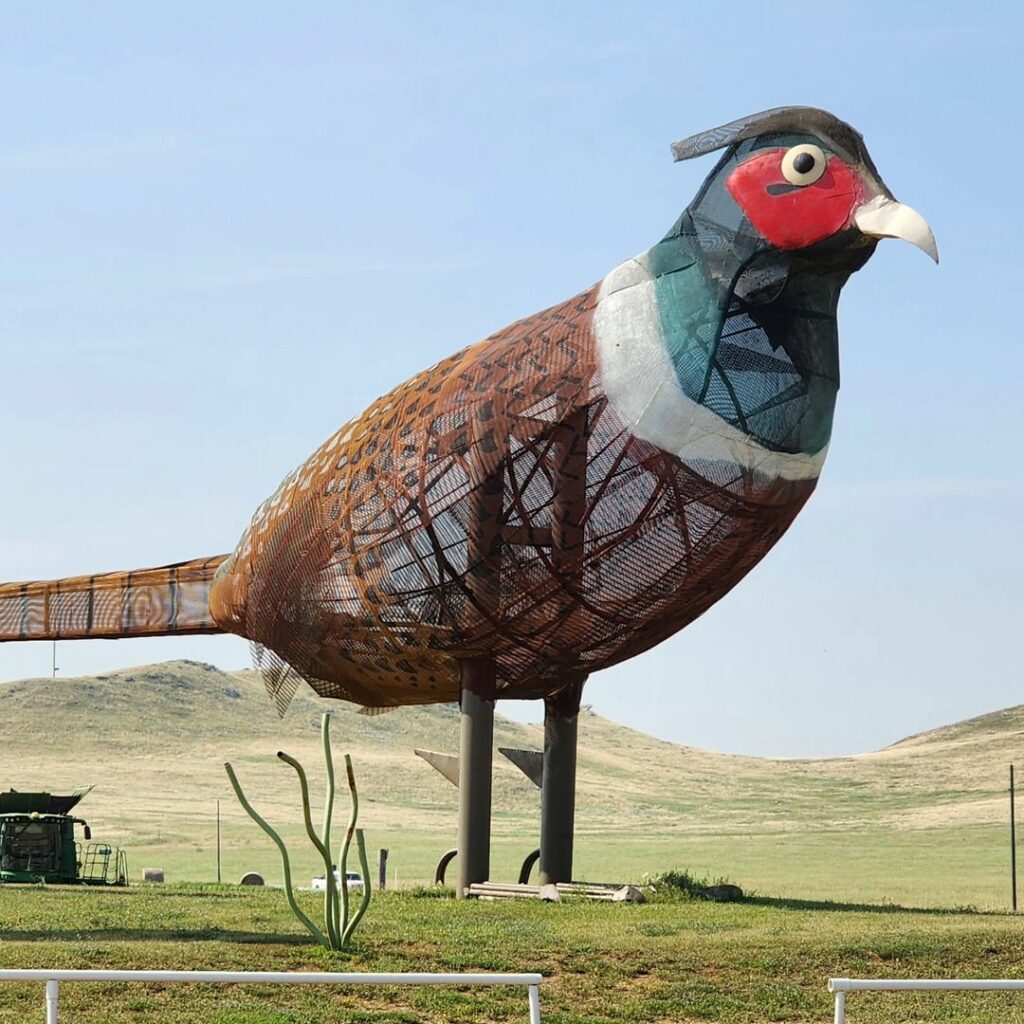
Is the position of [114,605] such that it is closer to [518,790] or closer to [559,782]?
[559,782]

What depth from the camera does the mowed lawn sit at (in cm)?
1436

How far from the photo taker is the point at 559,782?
22656 millimetres

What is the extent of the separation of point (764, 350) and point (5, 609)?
13.3m

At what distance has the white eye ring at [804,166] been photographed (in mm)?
18703

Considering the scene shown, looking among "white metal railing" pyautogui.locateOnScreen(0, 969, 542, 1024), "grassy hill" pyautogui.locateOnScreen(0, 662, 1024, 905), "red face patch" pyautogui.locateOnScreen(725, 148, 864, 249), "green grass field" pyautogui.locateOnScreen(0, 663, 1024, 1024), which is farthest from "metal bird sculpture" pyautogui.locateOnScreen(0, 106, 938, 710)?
"grassy hill" pyautogui.locateOnScreen(0, 662, 1024, 905)

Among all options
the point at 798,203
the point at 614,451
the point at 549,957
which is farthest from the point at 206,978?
the point at 798,203

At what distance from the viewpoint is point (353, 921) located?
16.2m

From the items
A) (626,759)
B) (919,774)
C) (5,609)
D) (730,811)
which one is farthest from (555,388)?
(626,759)

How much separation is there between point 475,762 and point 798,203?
25.3 feet

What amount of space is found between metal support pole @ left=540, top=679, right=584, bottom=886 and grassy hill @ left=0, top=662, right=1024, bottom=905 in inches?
454

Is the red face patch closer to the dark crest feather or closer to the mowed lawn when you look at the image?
the dark crest feather

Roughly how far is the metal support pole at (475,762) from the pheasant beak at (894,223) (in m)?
6.87

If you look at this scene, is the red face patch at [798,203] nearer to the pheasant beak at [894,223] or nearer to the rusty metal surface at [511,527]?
the pheasant beak at [894,223]

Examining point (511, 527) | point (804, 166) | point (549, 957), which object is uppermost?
point (804, 166)
